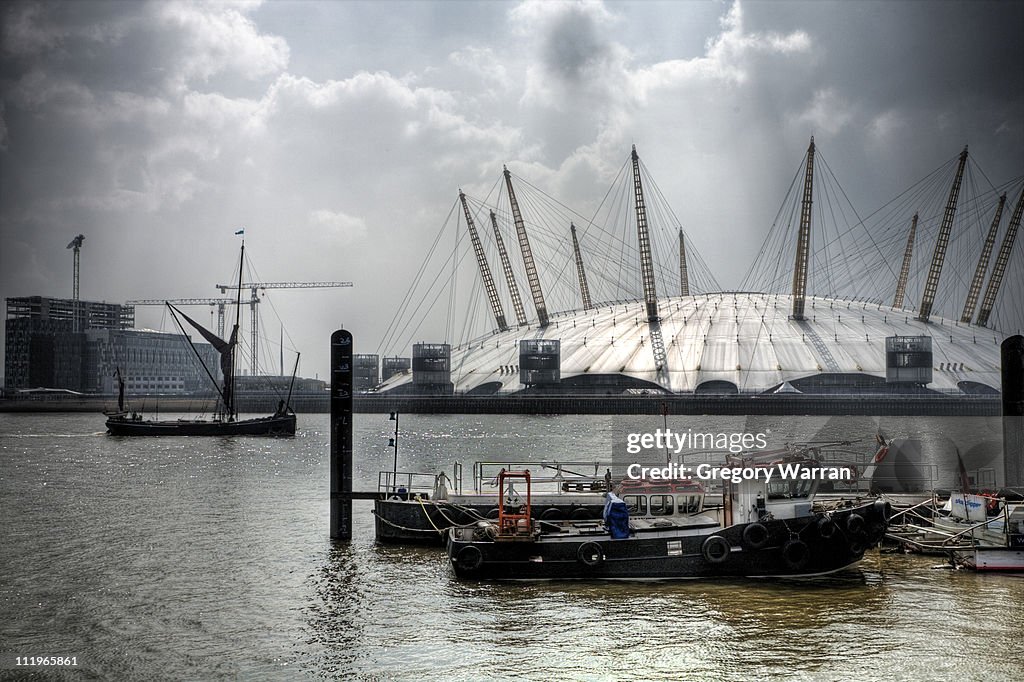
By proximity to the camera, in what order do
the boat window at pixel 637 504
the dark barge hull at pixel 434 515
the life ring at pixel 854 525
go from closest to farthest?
the life ring at pixel 854 525, the boat window at pixel 637 504, the dark barge hull at pixel 434 515

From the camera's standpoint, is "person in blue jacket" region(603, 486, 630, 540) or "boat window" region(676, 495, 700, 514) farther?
"boat window" region(676, 495, 700, 514)

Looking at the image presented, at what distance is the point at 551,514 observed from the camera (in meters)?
31.9

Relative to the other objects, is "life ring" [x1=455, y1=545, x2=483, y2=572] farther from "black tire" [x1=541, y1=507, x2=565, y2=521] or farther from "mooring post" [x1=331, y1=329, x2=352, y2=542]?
"mooring post" [x1=331, y1=329, x2=352, y2=542]

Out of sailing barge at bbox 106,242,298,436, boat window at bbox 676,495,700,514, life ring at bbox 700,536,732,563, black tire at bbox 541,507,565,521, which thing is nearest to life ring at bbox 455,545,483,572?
black tire at bbox 541,507,565,521

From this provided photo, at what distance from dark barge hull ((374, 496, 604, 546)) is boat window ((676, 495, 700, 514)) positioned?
9.32ft

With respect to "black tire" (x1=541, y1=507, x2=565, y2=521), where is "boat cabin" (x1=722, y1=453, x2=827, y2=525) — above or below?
above

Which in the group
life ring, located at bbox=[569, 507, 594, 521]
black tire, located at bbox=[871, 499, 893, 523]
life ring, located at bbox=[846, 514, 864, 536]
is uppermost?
black tire, located at bbox=[871, 499, 893, 523]

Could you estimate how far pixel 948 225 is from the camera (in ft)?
474

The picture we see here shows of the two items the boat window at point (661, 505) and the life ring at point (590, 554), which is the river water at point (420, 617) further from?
the boat window at point (661, 505)

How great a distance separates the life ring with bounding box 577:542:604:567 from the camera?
2623cm

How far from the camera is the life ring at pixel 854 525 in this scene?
26.6 meters

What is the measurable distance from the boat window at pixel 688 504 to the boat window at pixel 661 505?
0.33 m

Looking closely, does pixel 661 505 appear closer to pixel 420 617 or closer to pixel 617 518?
pixel 617 518

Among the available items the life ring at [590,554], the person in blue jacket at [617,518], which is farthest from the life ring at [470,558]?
the person in blue jacket at [617,518]
